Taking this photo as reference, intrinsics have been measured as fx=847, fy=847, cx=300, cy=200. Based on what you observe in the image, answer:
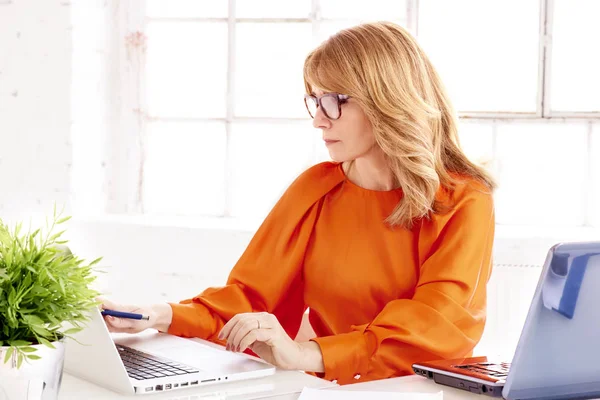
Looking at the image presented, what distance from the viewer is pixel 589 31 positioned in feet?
10.9

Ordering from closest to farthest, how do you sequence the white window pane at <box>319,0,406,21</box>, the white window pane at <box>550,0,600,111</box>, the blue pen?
the blue pen
the white window pane at <box>550,0,600,111</box>
the white window pane at <box>319,0,406,21</box>

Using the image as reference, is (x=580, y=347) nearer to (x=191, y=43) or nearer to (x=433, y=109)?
(x=433, y=109)

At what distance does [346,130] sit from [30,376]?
1.12 meters

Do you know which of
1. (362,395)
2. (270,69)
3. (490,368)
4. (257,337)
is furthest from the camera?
(270,69)

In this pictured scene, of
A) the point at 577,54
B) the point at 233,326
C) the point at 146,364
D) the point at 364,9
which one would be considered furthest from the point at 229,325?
the point at 577,54

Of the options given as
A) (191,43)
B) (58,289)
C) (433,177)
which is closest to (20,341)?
(58,289)

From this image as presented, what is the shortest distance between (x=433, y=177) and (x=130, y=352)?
0.84 m

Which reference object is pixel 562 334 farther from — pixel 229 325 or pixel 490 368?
pixel 229 325

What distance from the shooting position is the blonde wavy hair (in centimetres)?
206

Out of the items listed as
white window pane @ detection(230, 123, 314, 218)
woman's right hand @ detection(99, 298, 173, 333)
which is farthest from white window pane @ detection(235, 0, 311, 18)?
woman's right hand @ detection(99, 298, 173, 333)

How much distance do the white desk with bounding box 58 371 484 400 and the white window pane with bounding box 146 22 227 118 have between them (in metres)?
2.20

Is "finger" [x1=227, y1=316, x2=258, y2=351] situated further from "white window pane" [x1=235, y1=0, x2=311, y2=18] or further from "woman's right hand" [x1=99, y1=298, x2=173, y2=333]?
"white window pane" [x1=235, y1=0, x2=311, y2=18]

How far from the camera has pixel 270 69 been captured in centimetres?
359

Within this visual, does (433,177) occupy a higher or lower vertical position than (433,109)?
lower
